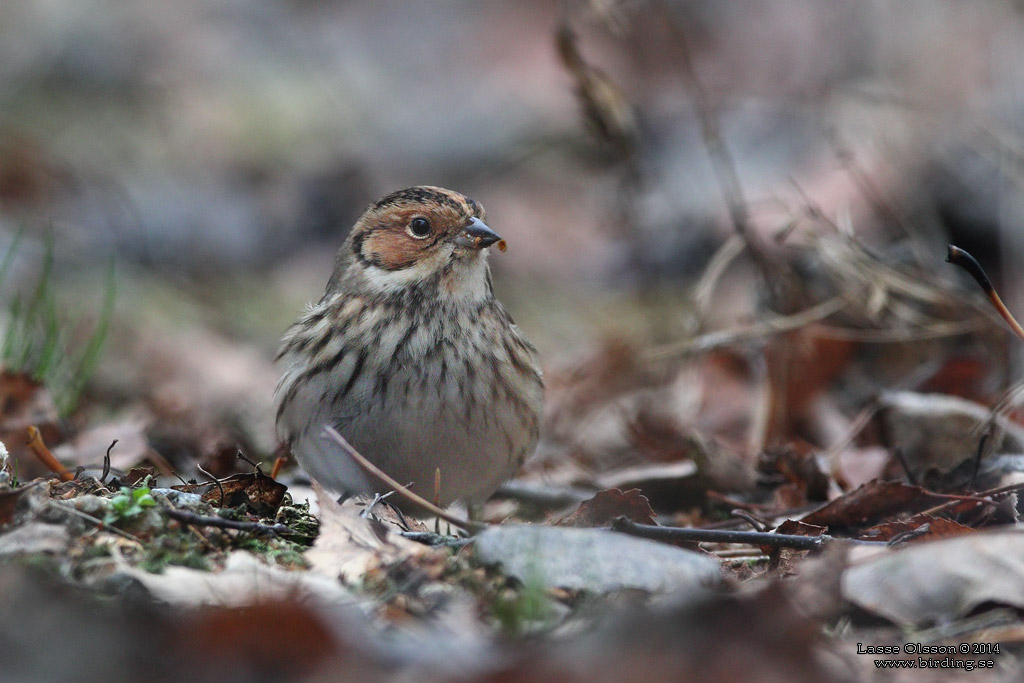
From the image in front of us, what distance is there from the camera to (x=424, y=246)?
424cm

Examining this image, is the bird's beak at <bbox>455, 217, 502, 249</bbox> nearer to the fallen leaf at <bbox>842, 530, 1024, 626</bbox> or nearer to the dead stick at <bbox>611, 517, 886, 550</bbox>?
the dead stick at <bbox>611, 517, 886, 550</bbox>

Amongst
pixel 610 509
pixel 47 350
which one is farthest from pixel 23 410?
pixel 610 509

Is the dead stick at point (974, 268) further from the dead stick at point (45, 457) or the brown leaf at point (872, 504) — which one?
the dead stick at point (45, 457)

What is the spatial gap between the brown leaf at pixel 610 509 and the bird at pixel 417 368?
0.53 metres

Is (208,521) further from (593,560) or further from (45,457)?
(45,457)

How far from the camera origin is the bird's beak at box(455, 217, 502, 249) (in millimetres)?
4164

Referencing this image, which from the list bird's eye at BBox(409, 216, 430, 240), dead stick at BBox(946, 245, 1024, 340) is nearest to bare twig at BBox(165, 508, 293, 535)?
bird's eye at BBox(409, 216, 430, 240)

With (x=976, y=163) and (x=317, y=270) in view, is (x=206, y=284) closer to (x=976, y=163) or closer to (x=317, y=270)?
(x=317, y=270)

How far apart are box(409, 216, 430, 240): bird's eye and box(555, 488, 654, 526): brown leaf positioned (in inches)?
49.5

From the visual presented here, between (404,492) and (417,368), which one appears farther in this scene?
(417,368)

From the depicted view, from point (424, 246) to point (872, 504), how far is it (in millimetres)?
1761

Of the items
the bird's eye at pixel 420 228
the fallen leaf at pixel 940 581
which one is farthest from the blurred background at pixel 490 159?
the fallen leaf at pixel 940 581

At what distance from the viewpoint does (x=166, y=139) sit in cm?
1078

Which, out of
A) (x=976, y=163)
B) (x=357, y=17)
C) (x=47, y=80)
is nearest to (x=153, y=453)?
(x=976, y=163)
